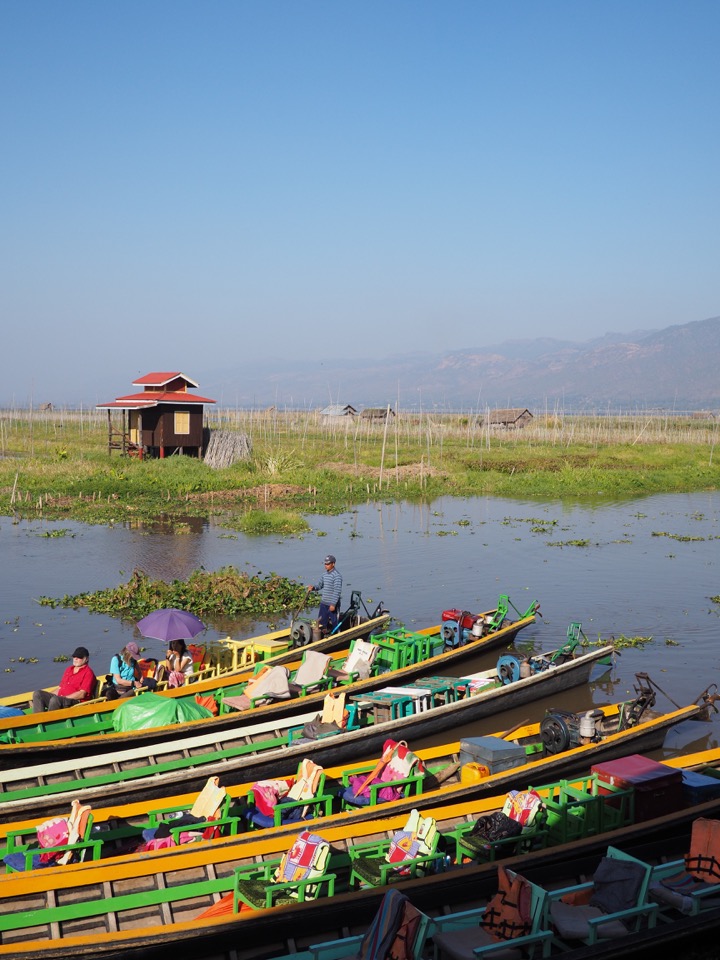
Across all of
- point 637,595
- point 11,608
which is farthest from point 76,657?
point 637,595

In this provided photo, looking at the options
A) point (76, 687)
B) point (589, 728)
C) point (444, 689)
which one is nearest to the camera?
point (589, 728)

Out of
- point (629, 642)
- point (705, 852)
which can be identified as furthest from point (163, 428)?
point (705, 852)

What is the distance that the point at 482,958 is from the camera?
5.90m

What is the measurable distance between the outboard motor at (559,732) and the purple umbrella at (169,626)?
5.26m

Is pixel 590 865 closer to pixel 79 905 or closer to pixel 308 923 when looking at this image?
pixel 308 923

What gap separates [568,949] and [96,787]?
186 inches

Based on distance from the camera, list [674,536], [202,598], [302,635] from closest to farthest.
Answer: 1. [302,635]
2. [202,598]
3. [674,536]

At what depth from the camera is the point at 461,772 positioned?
9.12 m

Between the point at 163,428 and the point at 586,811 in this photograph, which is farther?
the point at 163,428

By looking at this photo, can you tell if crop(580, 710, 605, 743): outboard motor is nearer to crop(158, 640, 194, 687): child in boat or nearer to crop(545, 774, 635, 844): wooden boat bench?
crop(545, 774, 635, 844): wooden boat bench

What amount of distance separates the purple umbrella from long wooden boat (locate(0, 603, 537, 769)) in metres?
1.27

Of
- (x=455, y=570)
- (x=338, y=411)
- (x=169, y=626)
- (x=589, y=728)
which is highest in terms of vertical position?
(x=338, y=411)

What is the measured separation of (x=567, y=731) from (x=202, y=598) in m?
9.89

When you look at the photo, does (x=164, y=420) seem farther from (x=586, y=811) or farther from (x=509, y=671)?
(x=586, y=811)
